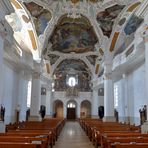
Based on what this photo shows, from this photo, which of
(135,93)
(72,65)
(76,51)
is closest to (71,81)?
(72,65)

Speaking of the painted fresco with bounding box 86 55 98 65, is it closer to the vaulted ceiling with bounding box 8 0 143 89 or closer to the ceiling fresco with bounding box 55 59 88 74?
the ceiling fresco with bounding box 55 59 88 74

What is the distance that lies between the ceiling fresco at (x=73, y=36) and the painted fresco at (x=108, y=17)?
1.37 meters

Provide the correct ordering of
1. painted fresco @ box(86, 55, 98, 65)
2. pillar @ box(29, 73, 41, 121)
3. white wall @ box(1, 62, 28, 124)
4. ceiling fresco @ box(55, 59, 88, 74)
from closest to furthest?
white wall @ box(1, 62, 28, 124)
pillar @ box(29, 73, 41, 121)
painted fresco @ box(86, 55, 98, 65)
ceiling fresco @ box(55, 59, 88, 74)

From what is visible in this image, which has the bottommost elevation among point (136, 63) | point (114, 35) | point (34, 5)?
point (136, 63)

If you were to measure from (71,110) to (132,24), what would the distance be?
82.8 ft

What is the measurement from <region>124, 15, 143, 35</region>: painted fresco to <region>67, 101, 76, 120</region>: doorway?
77.0 ft

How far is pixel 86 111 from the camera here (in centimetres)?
4016

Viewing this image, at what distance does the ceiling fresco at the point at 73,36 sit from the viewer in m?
19.0

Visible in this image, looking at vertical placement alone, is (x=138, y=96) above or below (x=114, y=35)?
below

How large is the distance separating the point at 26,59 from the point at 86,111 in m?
23.7

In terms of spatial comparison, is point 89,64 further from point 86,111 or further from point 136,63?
point 86,111

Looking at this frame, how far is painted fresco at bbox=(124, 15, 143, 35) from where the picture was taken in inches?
662

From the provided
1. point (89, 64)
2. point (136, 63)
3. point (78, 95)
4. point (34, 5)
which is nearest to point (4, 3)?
point (34, 5)

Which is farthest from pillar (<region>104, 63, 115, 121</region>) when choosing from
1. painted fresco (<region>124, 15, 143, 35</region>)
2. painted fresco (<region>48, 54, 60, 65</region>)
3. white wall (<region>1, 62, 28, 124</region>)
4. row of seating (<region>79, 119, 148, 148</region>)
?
painted fresco (<region>48, 54, 60, 65</region>)
